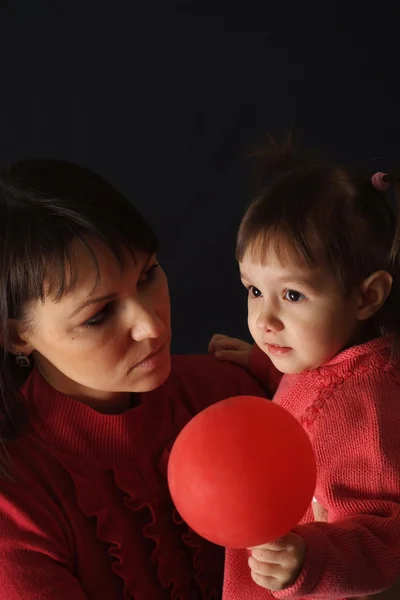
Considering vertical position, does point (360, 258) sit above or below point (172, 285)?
above

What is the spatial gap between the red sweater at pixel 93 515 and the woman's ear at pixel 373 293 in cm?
36

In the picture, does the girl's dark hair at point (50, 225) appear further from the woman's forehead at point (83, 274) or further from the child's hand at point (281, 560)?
the child's hand at point (281, 560)

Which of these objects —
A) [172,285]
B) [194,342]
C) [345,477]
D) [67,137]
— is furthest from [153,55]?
[345,477]

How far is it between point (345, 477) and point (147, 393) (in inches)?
15.0

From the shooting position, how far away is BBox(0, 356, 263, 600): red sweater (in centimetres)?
94

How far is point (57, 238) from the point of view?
901mm

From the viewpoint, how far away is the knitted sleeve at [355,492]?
81 cm

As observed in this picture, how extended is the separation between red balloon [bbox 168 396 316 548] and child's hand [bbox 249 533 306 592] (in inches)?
2.5

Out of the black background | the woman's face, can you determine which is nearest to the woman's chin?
the woman's face

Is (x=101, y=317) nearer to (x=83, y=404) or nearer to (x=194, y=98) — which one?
(x=83, y=404)

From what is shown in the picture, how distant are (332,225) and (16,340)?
1.54 ft

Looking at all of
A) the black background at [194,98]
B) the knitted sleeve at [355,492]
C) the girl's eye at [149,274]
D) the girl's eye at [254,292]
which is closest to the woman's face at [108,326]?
the girl's eye at [149,274]

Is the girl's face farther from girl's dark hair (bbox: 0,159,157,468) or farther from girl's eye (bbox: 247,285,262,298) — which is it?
girl's dark hair (bbox: 0,159,157,468)

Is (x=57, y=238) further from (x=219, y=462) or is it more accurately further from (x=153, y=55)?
(x=153, y=55)
